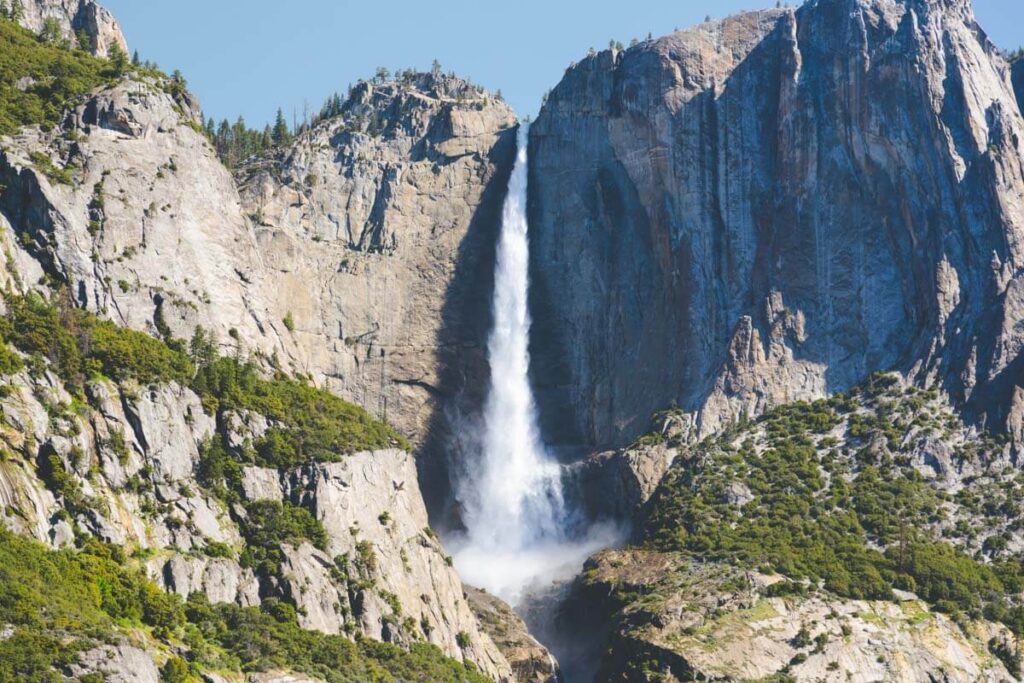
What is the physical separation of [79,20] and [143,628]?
6065 centimetres

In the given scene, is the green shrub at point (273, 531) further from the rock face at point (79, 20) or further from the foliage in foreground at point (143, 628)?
the rock face at point (79, 20)

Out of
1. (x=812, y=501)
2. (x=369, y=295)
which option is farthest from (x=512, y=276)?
(x=812, y=501)

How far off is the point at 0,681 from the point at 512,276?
221ft

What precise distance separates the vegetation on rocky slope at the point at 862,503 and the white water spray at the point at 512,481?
912cm

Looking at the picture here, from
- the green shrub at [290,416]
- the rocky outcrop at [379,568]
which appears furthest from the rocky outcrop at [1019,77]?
the rocky outcrop at [379,568]

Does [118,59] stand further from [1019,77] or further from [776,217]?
[1019,77]

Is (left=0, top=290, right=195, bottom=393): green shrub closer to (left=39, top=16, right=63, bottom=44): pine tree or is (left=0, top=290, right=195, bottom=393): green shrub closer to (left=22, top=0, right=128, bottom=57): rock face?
(left=39, top=16, right=63, bottom=44): pine tree

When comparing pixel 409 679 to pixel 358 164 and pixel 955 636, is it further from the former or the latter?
pixel 358 164

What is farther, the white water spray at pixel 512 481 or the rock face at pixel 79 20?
the rock face at pixel 79 20

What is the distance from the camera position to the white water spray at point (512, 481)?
137m

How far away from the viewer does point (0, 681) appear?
8862 centimetres

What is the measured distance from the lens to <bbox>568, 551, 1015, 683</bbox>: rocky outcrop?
117m

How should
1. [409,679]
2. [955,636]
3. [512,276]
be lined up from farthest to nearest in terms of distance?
[512,276] < [955,636] < [409,679]

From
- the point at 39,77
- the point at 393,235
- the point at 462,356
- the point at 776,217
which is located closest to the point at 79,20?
the point at 39,77
